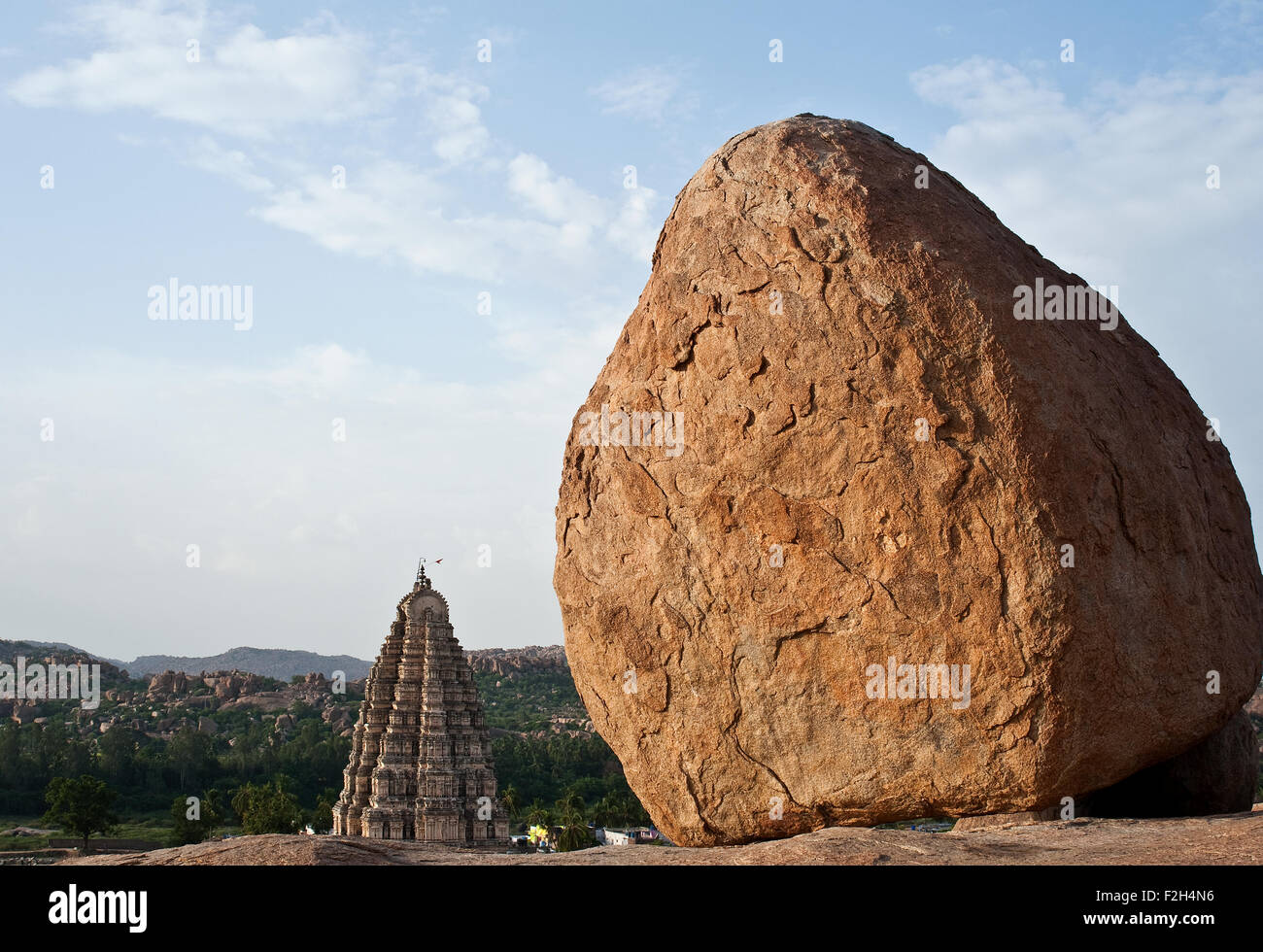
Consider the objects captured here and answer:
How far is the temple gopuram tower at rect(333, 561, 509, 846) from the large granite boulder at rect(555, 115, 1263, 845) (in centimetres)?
2696

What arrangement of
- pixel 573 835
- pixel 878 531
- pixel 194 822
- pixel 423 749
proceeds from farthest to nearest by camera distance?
pixel 194 822
pixel 573 835
pixel 423 749
pixel 878 531

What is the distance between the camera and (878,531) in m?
8.37

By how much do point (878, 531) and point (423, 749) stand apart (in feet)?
97.6

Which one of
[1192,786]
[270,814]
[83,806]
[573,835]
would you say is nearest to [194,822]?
[83,806]

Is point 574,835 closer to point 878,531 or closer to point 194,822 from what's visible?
point 194,822

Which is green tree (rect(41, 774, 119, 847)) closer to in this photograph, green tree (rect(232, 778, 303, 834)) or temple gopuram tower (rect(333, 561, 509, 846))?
green tree (rect(232, 778, 303, 834))

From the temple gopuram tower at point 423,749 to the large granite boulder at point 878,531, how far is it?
27.0 metres

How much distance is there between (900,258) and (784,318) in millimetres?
936

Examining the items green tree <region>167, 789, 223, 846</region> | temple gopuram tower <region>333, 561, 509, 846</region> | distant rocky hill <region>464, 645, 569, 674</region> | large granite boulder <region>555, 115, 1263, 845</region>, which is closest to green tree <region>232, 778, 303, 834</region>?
green tree <region>167, 789, 223, 846</region>

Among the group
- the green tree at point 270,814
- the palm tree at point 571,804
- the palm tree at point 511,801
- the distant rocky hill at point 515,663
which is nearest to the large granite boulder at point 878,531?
the green tree at point 270,814

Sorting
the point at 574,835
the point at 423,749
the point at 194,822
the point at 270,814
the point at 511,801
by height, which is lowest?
the point at 511,801
